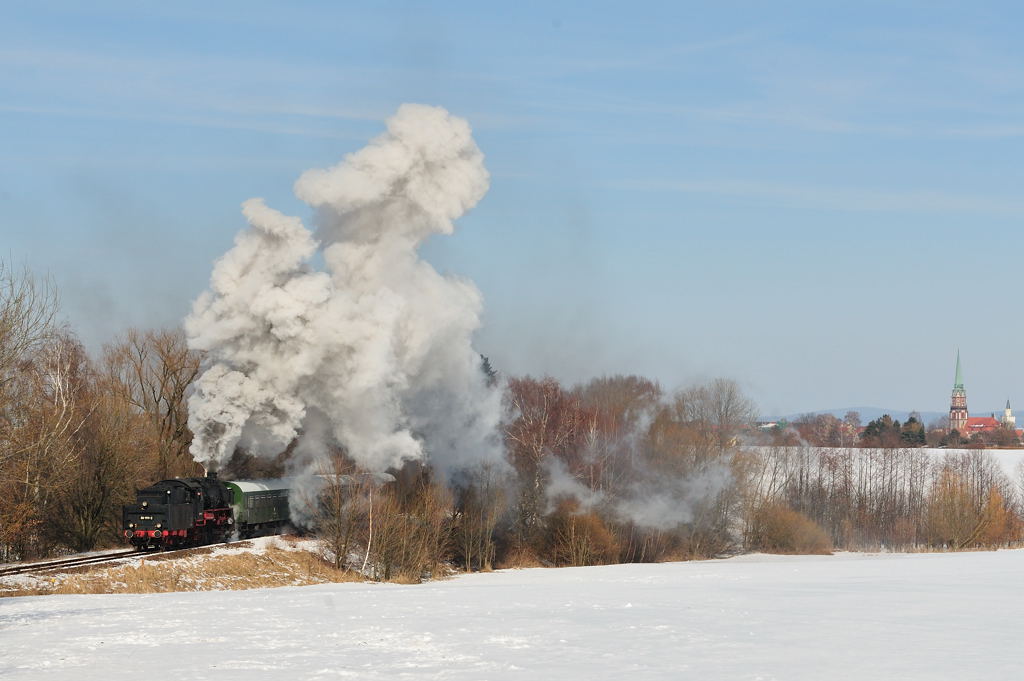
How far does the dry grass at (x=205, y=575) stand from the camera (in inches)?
1433

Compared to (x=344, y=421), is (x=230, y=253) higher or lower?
higher

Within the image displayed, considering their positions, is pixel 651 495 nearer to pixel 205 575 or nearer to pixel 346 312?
pixel 346 312

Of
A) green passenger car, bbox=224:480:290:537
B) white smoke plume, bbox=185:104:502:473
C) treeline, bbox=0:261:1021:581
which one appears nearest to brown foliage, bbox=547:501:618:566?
treeline, bbox=0:261:1021:581

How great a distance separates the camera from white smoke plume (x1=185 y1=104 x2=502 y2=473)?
4844 cm

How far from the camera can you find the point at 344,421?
5031 cm

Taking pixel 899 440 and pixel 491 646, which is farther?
pixel 899 440

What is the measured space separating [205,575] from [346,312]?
13810 millimetres

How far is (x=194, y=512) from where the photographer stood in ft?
146

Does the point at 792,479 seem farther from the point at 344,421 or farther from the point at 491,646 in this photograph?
the point at 491,646

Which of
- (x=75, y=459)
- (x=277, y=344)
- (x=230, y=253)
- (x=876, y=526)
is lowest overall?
(x=876, y=526)

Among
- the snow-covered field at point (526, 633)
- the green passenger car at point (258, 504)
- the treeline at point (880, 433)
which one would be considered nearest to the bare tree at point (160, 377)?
the green passenger car at point (258, 504)

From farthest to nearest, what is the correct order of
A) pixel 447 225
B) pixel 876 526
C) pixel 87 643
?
pixel 876 526 < pixel 447 225 < pixel 87 643

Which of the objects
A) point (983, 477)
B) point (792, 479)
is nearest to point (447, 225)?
point (792, 479)

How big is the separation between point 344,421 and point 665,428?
110 feet
